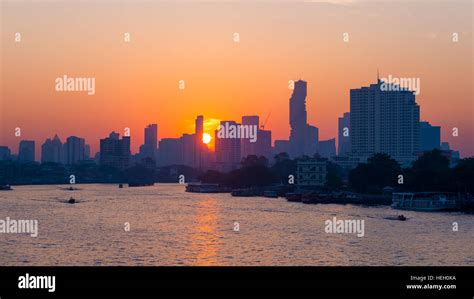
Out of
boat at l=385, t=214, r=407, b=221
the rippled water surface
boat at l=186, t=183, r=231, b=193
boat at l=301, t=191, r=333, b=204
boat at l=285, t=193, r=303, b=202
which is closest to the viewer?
the rippled water surface

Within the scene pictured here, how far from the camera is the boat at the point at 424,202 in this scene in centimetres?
8656

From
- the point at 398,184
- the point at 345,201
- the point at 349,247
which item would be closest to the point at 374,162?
the point at 398,184

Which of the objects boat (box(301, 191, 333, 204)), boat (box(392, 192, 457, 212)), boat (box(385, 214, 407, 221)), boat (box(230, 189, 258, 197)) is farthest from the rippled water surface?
boat (box(230, 189, 258, 197))

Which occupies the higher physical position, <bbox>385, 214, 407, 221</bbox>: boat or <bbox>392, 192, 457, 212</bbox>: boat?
<bbox>392, 192, 457, 212</bbox>: boat

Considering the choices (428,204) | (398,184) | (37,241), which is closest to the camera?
(37,241)

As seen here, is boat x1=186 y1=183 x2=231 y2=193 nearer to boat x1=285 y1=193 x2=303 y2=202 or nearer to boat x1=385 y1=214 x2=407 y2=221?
boat x1=285 y1=193 x2=303 y2=202

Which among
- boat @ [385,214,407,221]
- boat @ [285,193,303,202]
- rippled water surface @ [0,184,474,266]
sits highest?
boat @ [285,193,303,202]

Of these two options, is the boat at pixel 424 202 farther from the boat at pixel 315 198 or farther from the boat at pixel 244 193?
the boat at pixel 244 193

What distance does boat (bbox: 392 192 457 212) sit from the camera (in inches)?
3408

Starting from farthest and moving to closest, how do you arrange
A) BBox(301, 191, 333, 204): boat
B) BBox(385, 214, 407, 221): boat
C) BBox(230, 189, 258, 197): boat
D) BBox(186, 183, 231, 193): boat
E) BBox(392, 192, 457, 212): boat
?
BBox(186, 183, 231, 193): boat → BBox(230, 189, 258, 197): boat → BBox(301, 191, 333, 204): boat → BBox(392, 192, 457, 212): boat → BBox(385, 214, 407, 221): boat

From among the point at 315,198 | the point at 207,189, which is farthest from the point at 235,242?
the point at 207,189

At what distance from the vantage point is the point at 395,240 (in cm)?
4966
